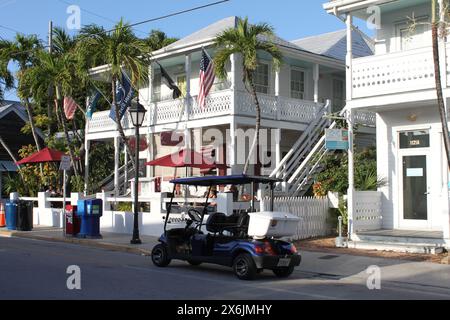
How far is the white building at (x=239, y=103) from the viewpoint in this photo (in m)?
21.6

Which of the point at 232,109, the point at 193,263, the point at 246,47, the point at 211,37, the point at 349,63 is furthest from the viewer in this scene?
the point at 211,37

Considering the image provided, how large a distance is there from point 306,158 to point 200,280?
10.8 meters

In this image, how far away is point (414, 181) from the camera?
1742 cm

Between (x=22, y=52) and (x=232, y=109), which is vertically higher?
(x=22, y=52)

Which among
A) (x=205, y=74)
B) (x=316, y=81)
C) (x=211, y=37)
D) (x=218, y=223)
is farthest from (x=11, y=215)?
(x=218, y=223)

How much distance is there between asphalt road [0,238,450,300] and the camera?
31.3ft

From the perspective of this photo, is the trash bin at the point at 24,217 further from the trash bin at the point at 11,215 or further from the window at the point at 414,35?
the window at the point at 414,35

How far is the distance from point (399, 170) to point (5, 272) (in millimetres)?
11574

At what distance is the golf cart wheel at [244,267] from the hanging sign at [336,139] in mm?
6340

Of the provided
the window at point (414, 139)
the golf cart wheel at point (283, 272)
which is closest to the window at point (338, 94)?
the window at point (414, 139)

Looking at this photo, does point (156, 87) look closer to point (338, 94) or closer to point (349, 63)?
point (338, 94)

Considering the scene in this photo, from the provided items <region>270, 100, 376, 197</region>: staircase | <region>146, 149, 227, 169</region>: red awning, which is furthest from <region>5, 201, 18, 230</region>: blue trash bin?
<region>270, 100, 376, 197</region>: staircase

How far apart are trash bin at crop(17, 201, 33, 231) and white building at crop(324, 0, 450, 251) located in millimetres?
12696
